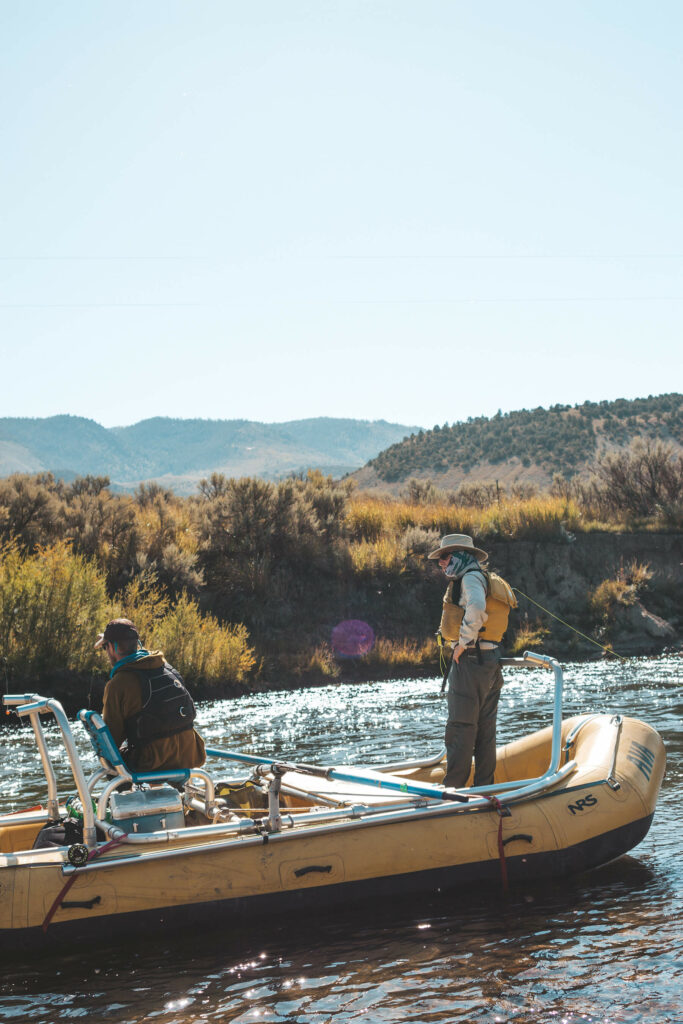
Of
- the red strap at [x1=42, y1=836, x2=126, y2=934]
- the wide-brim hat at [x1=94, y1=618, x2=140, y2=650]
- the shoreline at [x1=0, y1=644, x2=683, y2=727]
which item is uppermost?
the wide-brim hat at [x1=94, y1=618, x2=140, y2=650]

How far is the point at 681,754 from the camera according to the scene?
36.4ft

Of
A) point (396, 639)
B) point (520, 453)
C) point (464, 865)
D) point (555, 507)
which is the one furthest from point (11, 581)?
point (520, 453)

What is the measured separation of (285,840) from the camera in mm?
6949

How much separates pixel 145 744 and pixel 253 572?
13.1 m

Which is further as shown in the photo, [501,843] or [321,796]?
[321,796]

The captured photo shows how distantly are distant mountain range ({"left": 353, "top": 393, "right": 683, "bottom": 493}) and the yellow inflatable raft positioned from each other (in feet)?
182

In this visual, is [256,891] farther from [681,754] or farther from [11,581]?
[11,581]

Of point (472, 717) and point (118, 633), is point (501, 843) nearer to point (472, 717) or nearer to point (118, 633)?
point (472, 717)

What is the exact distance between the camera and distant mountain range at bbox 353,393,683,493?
67.2 meters

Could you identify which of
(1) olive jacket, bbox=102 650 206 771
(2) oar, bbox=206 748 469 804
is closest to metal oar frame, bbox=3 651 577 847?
(2) oar, bbox=206 748 469 804

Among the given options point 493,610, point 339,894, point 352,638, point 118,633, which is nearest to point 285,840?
point 339,894

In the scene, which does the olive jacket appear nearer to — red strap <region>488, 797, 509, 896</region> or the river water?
the river water

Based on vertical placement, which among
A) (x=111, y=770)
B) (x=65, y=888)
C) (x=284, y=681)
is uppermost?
(x=111, y=770)

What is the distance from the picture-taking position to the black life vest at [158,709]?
6.97 meters
